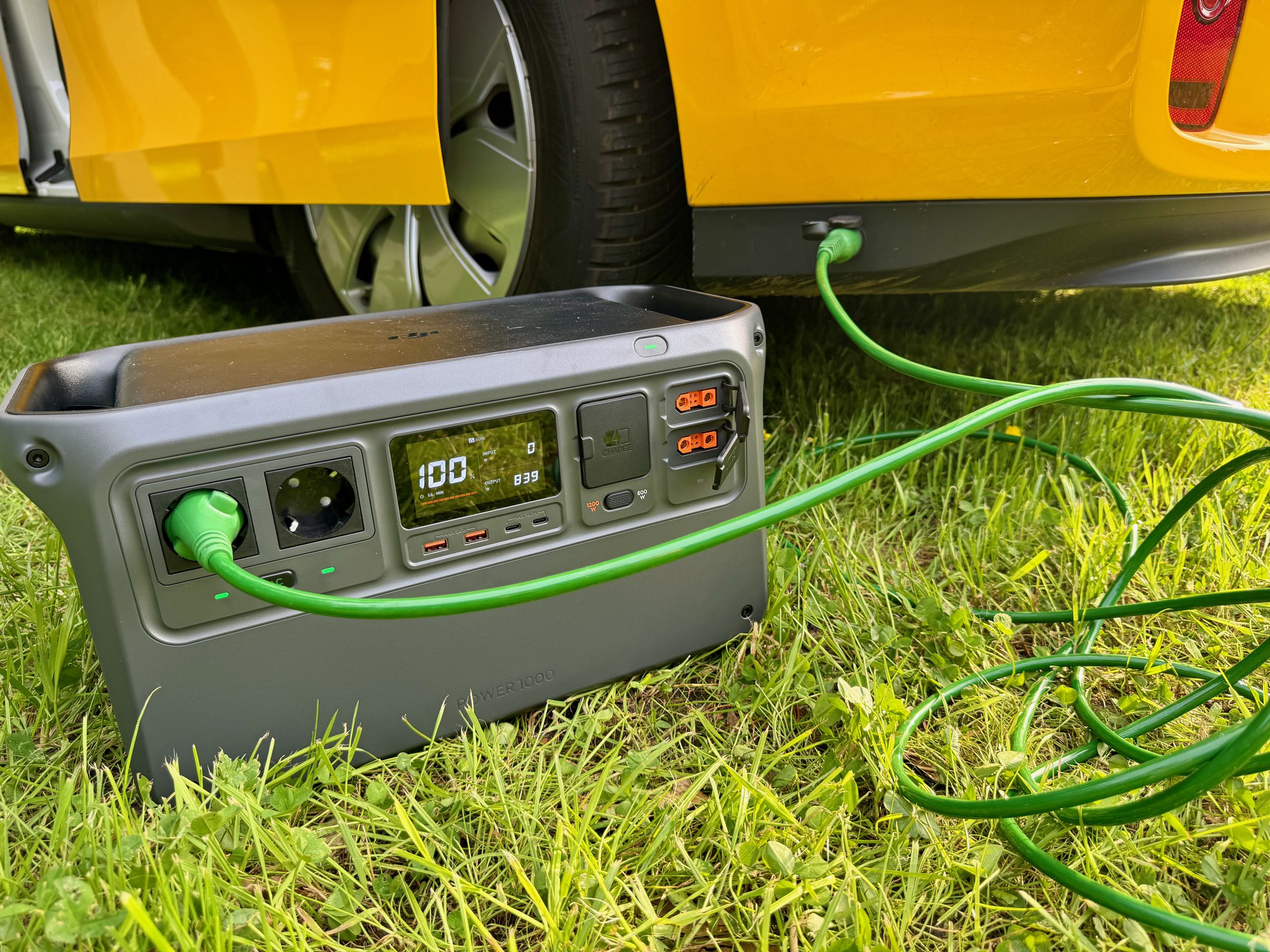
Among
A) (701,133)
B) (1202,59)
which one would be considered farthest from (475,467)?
(1202,59)

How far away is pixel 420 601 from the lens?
0.62m

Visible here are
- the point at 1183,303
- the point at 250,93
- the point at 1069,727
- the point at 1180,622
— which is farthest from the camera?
the point at 1183,303

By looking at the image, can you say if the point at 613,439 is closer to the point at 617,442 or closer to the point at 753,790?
the point at 617,442

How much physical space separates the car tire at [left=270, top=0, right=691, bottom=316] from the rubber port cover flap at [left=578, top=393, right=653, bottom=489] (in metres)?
0.47

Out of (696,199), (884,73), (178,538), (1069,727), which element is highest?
(884,73)

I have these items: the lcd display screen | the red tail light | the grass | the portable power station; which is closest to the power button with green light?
the portable power station

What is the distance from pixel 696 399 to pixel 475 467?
247 millimetres

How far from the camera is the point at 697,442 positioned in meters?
0.89

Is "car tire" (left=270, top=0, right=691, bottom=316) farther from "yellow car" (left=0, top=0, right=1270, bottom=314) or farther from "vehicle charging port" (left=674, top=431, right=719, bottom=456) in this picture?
"vehicle charging port" (left=674, top=431, right=719, bottom=456)

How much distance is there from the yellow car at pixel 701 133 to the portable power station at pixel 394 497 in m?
0.27

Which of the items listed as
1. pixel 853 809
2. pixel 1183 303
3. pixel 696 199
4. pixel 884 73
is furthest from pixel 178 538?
pixel 1183 303

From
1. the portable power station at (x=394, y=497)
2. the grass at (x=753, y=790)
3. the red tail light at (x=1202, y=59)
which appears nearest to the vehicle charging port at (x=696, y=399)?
the portable power station at (x=394, y=497)

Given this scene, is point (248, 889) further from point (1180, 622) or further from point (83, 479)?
point (1180, 622)

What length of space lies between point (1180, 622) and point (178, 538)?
3.57 ft
